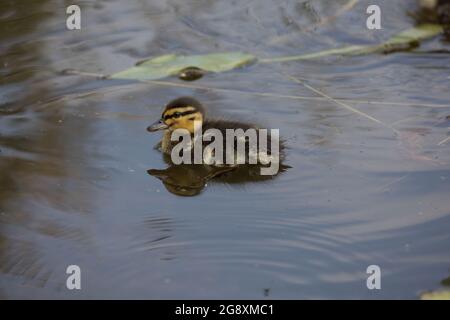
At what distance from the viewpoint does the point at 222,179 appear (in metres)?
3.85

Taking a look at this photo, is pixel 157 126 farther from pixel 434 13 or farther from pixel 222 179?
pixel 434 13

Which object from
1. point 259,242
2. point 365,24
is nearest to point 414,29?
point 365,24

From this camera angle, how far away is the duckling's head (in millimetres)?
4086

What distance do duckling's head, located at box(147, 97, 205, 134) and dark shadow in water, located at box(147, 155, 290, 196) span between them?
15 centimetres

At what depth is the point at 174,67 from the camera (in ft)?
15.6

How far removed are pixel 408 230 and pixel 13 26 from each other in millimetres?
2899

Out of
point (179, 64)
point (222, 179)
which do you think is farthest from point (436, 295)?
point (179, 64)

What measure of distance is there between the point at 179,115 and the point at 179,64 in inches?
29.9

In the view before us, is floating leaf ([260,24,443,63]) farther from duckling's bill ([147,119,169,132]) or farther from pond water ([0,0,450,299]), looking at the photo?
duckling's bill ([147,119,169,132])

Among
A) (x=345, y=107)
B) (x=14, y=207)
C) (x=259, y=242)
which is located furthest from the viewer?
(x=345, y=107)

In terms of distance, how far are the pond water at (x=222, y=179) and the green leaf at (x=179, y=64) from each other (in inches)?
2.5

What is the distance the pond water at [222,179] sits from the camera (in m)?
3.06

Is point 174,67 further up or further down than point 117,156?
further up

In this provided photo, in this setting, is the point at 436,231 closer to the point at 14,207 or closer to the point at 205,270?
the point at 205,270
